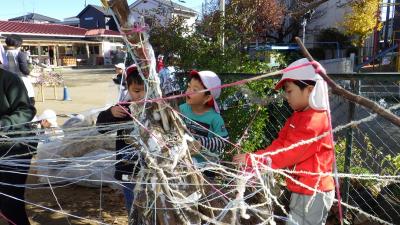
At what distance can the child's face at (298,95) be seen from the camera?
2113 mm

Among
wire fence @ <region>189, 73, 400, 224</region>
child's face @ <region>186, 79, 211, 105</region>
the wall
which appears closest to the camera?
child's face @ <region>186, 79, 211, 105</region>

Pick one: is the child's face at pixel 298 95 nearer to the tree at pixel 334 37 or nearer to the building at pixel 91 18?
the tree at pixel 334 37

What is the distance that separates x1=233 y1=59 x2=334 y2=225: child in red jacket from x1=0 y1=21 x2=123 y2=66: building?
102ft

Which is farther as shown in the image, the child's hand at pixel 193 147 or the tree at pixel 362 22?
the tree at pixel 362 22

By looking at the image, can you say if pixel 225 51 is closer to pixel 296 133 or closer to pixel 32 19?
pixel 296 133

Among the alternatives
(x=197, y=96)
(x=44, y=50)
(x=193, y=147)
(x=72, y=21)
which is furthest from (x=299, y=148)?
(x=72, y=21)

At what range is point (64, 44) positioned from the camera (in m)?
37.6

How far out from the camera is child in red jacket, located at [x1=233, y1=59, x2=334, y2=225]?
198 cm

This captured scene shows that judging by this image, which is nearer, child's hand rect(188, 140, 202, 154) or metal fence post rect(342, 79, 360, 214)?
child's hand rect(188, 140, 202, 154)

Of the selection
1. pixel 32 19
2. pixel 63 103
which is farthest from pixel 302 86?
pixel 32 19

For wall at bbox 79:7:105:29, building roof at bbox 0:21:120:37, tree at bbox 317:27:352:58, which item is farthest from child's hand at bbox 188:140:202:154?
wall at bbox 79:7:105:29

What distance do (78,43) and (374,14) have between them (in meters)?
27.8

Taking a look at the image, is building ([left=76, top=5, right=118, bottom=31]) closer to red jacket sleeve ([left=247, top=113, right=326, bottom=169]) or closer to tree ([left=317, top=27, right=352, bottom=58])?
tree ([left=317, top=27, right=352, bottom=58])

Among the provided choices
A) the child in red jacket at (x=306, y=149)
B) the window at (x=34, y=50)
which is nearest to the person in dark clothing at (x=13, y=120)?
the child in red jacket at (x=306, y=149)
